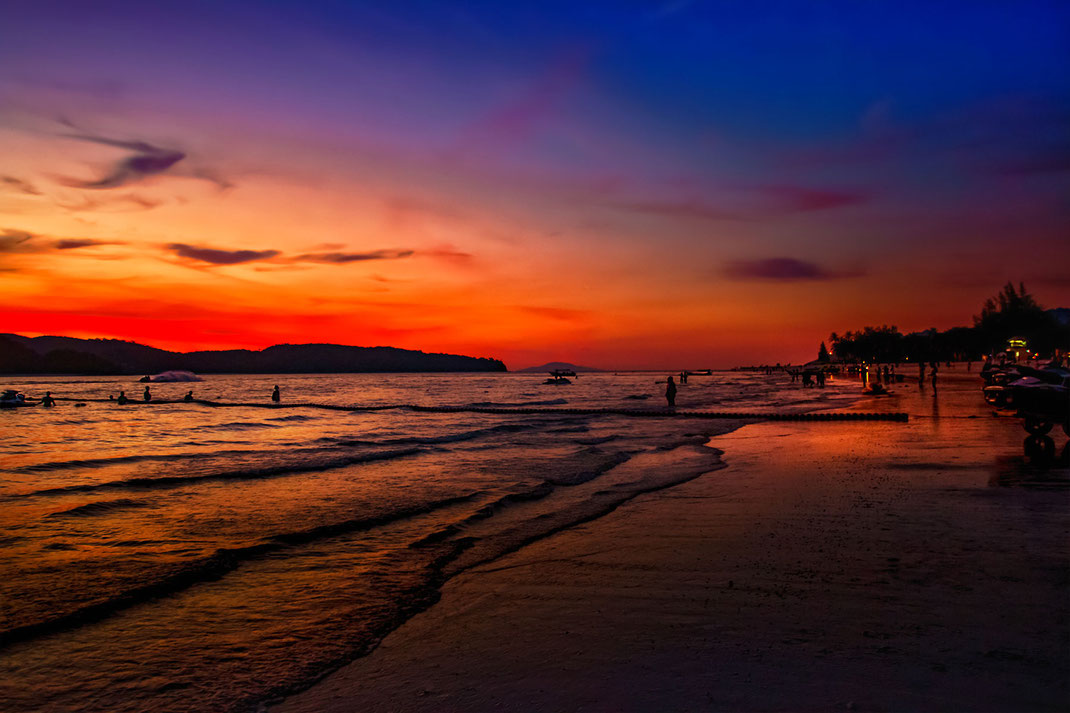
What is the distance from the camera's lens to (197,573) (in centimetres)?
904

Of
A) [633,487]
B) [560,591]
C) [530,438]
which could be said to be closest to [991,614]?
[560,591]

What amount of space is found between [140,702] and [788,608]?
19.9 ft

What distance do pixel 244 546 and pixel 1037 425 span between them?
21850 millimetres

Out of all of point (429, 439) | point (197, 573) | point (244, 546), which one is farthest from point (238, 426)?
point (197, 573)

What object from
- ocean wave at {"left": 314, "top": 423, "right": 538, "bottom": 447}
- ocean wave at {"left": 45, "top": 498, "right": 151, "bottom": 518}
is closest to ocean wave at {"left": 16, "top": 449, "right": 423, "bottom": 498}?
ocean wave at {"left": 45, "top": 498, "right": 151, "bottom": 518}

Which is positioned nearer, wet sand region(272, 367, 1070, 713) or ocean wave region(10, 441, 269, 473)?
wet sand region(272, 367, 1070, 713)

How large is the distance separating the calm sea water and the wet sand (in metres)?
0.94

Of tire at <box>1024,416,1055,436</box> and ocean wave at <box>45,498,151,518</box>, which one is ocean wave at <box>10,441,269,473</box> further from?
tire at <box>1024,416,1055,436</box>

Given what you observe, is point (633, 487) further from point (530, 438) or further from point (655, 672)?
point (530, 438)

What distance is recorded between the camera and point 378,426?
3962 centimetres

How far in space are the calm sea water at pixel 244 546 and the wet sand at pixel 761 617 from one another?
94cm

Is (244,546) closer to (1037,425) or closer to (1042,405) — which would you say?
(1042,405)

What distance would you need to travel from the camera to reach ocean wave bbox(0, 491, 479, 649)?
7.11 metres

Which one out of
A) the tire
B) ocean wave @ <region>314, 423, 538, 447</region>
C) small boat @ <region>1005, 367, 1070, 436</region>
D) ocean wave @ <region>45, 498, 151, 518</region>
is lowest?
ocean wave @ <region>314, 423, 538, 447</region>
